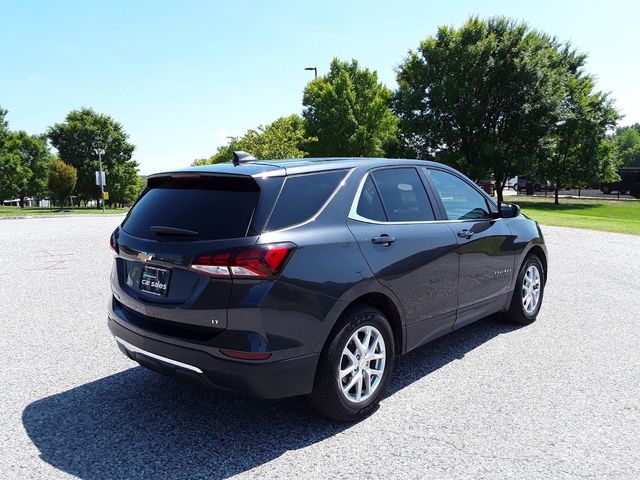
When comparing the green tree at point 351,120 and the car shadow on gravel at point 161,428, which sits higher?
the green tree at point 351,120

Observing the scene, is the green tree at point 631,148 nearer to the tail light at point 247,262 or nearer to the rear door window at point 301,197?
the rear door window at point 301,197

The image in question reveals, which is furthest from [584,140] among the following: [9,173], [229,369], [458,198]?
[9,173]

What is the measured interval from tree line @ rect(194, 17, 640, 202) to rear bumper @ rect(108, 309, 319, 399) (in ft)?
86.7

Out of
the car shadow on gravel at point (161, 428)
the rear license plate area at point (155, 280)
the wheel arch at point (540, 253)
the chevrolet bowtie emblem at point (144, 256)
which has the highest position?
the chevrolet bowtie emblem at point (144, 256)

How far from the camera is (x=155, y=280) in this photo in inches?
119

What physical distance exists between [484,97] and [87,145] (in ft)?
148

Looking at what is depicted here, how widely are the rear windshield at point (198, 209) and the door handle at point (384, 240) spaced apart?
90cm

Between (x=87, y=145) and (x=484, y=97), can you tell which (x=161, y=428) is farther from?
(x=87, y=145)

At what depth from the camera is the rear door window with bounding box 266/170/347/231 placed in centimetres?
286

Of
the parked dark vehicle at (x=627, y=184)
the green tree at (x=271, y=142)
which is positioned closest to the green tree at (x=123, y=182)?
the green tree at (x=271, y=142)

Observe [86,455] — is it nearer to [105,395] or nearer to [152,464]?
[152,464]

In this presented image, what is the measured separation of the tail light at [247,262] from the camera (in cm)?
266

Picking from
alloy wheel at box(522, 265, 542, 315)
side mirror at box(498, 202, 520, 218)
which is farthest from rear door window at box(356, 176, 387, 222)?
alloy wheel at box(522, 265, 542, 315)

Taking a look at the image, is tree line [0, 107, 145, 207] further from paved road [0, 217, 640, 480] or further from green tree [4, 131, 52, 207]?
paved road [0, 217, 640, 480]
